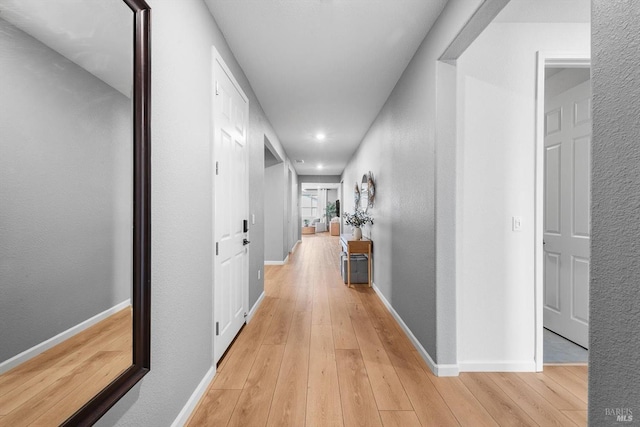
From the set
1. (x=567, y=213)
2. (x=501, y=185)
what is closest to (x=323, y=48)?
(x=501, y=185)

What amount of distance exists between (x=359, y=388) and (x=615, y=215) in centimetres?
173

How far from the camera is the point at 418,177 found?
8.39 ft

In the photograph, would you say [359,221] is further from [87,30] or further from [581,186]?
[87,30]

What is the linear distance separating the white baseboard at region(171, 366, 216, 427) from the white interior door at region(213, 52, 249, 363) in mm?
174

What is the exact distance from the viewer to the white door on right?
2545mm

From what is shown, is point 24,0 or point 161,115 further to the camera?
point 161,115

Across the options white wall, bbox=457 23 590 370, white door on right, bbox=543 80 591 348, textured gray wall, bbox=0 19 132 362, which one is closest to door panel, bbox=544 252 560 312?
white door on right, bbox=543 80 591 348

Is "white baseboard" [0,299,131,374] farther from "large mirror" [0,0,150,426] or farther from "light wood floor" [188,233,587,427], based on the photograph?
"light wood floor" [188,233,587,427]

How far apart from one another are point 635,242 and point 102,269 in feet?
5.31

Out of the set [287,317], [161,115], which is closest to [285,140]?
[287,317]

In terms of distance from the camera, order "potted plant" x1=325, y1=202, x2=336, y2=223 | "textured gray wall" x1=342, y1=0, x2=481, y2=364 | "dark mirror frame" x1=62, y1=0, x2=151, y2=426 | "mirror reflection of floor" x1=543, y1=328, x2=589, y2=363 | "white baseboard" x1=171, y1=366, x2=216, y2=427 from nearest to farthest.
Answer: "dark mirror frame" x1=62, y1=0, x2=151, y2=426 → "white baseboard" x1=171, y1=366, x2=216, y2=427 → "textured gray wall" x1=342, y1=0, x2=481, y2=364 → "mirror reflection of floor" x1=543, y1=328, x2=589, y2=363 → "potted plant" x1=325, y1=202, x2=336, y2=223

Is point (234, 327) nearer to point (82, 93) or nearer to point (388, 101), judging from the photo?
point (82, 93)

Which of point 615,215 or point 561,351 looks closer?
point 615,215

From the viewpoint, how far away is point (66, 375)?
898 mm
